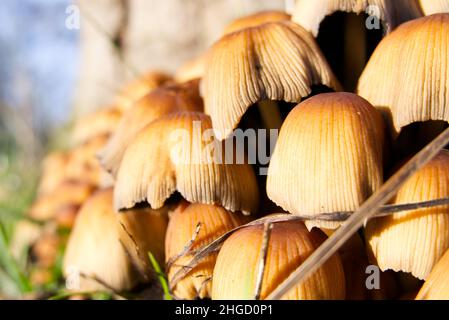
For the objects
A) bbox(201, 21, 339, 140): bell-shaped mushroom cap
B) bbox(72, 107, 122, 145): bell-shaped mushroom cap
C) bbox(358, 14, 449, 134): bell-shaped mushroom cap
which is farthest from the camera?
bbox(72, 107, 122, 145): bell-shaped mushroom cap

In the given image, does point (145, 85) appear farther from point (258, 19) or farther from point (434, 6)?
point (434, 6)

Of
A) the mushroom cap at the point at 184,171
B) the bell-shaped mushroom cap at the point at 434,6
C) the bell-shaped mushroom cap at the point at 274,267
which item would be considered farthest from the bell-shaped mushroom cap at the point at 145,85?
the bell-shaped mushroom cap at the point at 274,267

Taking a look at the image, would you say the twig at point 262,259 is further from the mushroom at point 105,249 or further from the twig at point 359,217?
the mushroom at point 105,249

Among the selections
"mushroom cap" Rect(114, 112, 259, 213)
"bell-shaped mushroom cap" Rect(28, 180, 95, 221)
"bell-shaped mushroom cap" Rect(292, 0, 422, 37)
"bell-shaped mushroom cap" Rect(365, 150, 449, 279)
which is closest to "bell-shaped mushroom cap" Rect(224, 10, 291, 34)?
"bell-shaped mushroom cap" Rect(292, 0, 422, 37)

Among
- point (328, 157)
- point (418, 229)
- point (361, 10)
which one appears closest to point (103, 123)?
point (361, 10)

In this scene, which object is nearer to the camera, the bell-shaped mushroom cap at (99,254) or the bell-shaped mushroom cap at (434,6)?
the bell-shaped mushroom cap at (434,6)

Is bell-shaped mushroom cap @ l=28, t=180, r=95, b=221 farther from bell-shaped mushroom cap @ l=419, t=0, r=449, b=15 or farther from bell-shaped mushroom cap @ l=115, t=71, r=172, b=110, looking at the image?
bell-shaped mushroom cap @ l=419, t=0, r=449, b=15

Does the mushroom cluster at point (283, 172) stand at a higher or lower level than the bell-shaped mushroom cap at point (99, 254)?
higher
